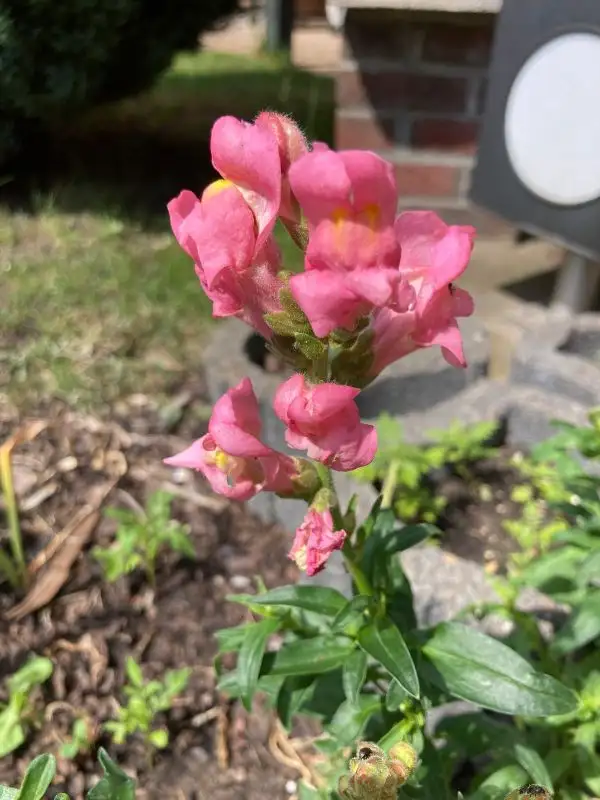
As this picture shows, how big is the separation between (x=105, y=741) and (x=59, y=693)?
0.43 ft

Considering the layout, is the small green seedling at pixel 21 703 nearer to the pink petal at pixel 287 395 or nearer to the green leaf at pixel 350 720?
the green leaf at pixel 350 720

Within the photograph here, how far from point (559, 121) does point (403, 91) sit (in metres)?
0.75

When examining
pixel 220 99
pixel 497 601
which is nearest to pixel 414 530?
pixel 497 601

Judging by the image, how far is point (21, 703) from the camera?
1.40 m

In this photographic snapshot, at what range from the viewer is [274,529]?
6.31ft

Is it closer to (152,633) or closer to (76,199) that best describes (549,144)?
(152,633)

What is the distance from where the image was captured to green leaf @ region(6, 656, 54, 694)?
4.80 feet

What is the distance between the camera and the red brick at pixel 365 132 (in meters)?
2.74

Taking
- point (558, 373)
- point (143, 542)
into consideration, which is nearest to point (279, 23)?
point (558, 373)

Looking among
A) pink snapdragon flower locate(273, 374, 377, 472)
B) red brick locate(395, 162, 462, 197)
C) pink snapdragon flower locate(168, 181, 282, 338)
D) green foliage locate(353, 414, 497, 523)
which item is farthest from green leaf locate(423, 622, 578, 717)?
red brick locate(395, 162, 462, 197)

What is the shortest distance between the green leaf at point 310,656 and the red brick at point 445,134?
2.08 meters

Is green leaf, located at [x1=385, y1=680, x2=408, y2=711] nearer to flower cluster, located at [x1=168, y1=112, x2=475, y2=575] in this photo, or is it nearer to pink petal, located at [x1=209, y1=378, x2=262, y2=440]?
flower cluster, located at [x1=168, y1=112, x2=475, y2=575]

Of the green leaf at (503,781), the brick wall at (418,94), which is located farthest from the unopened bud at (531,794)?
the brick wall at (418,94)

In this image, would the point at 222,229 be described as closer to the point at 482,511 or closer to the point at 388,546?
the point at 388,546
